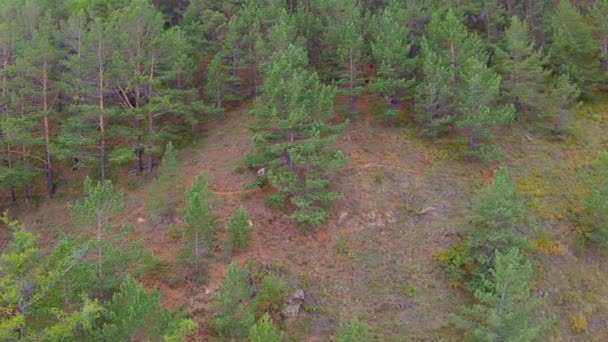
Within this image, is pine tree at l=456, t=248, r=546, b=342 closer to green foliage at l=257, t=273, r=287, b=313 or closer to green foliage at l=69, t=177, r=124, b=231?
green foliage at l=257, t=273, r=287, b=313

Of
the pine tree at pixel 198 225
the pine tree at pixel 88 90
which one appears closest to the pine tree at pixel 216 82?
the pine tree at pixel 88 90

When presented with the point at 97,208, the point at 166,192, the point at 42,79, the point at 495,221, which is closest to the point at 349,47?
the point at 166,192

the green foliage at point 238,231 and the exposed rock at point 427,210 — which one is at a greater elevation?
the green foliage at point 238,231

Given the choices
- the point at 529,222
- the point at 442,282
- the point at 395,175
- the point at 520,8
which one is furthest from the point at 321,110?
the point at 520,8

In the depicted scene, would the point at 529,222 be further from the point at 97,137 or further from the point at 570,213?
the point at 97,137

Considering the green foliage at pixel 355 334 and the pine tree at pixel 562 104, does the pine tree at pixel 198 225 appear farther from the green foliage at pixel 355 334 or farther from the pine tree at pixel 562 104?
the pine tree at pixel 562 104

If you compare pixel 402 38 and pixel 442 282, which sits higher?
pixel 402 38

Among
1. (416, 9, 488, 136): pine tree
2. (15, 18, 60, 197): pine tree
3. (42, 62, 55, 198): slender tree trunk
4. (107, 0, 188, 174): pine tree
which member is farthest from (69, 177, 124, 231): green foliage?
(416, 9, 488, 136): pine tree

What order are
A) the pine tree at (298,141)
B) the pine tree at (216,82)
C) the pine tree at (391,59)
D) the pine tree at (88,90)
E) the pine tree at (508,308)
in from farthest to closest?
the pine tree at (216,82), the pine tree at (391,59), the pine tree at (88,90), the pine tree at (298,141), the pine tree at (508,308)
